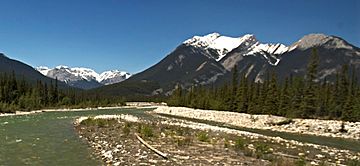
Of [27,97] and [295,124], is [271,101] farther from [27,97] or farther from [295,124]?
[27,97]

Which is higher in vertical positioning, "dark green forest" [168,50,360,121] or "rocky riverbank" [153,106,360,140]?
"dark green forest" [168,50,360,121]

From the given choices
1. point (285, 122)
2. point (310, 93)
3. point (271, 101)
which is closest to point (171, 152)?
point (285, 122)

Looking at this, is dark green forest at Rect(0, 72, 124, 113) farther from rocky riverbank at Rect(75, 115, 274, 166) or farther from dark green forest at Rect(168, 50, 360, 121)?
rocky riverbank at Rect(75, 115, 274, 166)

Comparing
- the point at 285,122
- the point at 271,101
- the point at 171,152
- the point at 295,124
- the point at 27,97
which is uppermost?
the point at 27,97

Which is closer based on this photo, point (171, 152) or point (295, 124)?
point (171, 152)

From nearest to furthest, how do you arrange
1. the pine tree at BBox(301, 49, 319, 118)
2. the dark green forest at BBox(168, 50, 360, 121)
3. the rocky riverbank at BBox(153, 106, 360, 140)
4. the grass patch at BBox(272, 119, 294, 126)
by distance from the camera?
the rocky riverbank at BBox(153, 106, 360, 140), the grass patch at BBox(272, 119, 294, 126), the dark green forest at BBox(168, 50, 360, 121), the pine tree at BBox(301, 49, 319, 118)

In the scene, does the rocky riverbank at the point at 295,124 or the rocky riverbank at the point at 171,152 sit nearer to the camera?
the rocky riverbank at the point at 171,152

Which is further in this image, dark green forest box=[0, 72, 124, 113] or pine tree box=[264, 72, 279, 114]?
dark green forest box=[0, 72, 124, 113]

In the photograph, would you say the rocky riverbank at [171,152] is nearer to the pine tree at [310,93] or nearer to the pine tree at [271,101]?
the pine tree at [310,93]

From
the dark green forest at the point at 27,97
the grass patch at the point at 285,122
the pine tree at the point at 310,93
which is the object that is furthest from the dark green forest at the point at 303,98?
the dark green forest at the point at 27,97

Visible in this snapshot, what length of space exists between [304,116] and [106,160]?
53226 millimetres

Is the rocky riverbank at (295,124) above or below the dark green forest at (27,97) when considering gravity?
below

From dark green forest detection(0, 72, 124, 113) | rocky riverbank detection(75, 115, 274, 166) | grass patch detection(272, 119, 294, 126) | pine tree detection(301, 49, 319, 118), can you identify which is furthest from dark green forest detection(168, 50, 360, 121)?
dark green forest detection(0, 72, 124, 113)

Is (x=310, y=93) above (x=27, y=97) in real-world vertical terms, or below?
above
